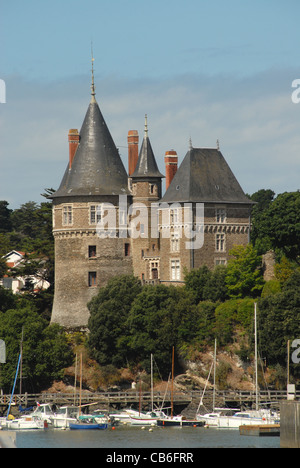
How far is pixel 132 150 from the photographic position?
95562 mm

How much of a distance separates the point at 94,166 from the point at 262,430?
2507 centimetres

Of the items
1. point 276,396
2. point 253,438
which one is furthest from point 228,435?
point 276,396

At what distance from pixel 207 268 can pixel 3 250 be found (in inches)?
860

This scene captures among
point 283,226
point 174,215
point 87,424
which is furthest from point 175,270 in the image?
point 87,424

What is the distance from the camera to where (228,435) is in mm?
76500

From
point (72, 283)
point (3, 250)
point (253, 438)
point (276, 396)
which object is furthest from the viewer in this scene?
point (3, 250)

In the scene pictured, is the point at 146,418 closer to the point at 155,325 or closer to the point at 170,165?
the point at 155,325

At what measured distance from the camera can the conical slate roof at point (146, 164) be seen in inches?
3723

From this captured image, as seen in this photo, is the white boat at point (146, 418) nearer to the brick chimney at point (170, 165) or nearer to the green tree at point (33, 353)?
the green tree at point (33, 353)

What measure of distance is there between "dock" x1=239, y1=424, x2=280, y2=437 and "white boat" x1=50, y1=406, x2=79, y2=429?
414 inches

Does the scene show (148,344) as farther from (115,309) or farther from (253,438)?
(253,438)

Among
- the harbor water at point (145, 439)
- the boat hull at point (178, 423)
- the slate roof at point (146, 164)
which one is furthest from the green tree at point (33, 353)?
the slate roof at point (146, 164)

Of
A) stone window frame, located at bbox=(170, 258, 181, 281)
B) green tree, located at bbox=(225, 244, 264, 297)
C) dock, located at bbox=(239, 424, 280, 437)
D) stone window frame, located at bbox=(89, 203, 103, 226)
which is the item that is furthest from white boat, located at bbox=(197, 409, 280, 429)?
stone window frame, located at bbox=(89, 203, 103, 226)

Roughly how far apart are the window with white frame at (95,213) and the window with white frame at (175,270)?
19.3 ft
